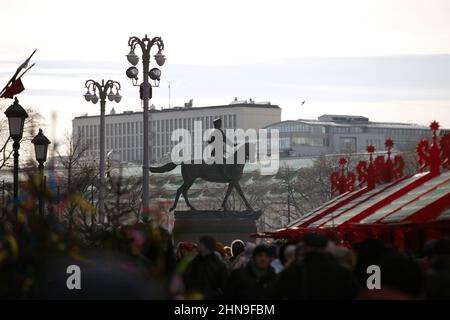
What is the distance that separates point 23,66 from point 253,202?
105m

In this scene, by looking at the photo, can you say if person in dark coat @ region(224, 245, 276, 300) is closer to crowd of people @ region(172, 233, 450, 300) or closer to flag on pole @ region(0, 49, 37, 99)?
crowd of people @ region(172, 233, 450, 300)

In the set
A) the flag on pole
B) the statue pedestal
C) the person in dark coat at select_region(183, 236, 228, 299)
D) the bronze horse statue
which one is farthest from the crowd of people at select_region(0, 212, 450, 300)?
the bronze horse statue

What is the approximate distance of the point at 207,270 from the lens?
17344mm

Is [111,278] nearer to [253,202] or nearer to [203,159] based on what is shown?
[203,159]

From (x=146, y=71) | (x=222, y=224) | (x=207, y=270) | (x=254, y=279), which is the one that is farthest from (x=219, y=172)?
(x=254, y=279)

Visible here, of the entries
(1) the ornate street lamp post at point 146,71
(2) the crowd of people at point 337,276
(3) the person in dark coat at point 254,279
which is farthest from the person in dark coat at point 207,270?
(1) the ornate street lamp post at point 146,71

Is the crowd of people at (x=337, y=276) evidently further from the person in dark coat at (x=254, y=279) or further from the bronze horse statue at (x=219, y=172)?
the bronze horse statue at (x=219, y=172)

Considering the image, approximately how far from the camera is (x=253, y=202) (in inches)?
5369

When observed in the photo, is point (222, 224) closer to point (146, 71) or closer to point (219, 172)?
point (219, 172)

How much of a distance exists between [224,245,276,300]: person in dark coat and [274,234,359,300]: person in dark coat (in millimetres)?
747

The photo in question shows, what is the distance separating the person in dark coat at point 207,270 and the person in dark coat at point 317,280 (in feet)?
14.5

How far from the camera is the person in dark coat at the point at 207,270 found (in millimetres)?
17156

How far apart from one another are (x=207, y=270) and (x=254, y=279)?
171 cm
